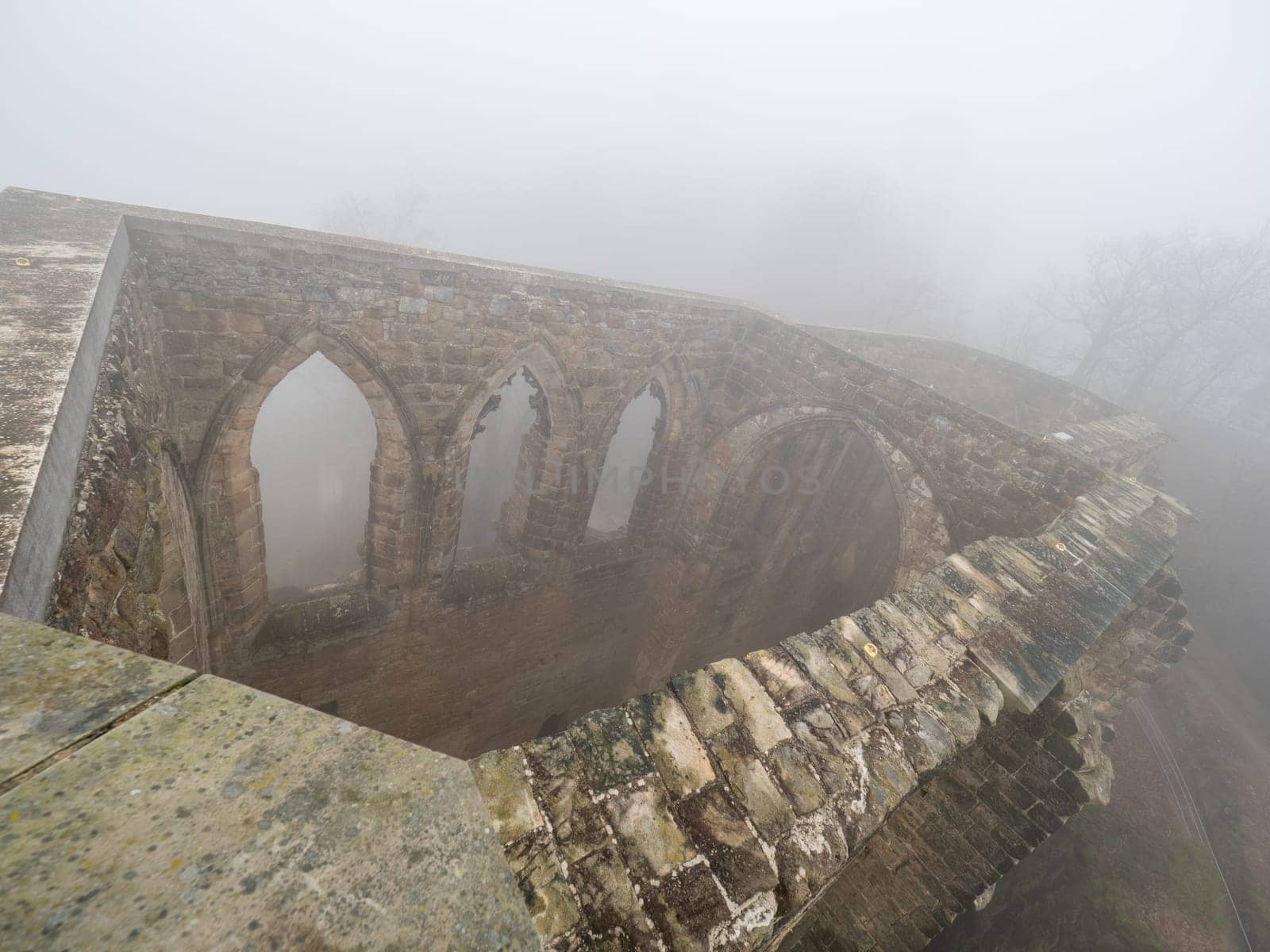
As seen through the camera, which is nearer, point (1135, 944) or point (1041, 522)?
point (1041, 522)

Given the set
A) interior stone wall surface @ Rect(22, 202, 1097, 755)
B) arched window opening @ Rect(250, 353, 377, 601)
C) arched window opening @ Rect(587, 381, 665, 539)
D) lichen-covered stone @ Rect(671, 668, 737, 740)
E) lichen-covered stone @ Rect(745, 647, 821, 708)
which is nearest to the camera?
lichen-covered stone @ Rect(671, 668, 737, 740)

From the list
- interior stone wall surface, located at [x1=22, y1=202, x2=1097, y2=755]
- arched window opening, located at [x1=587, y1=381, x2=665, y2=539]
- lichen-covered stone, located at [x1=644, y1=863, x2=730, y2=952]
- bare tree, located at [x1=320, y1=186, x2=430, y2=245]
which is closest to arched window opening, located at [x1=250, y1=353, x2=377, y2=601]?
interior stone wall surface, located at [x1=22, y1=202, x2=1097, y2=755]

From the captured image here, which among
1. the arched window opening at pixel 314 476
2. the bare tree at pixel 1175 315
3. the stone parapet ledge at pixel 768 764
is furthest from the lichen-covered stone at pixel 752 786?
the bare tree at pixel 1175 315

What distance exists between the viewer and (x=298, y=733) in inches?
41.8

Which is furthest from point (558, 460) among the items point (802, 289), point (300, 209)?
point (300, 209)

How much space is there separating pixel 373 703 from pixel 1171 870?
11.5 metres

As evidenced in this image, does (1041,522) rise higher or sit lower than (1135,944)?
higher

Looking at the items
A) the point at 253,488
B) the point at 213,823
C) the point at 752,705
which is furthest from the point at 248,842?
the point at 253,488

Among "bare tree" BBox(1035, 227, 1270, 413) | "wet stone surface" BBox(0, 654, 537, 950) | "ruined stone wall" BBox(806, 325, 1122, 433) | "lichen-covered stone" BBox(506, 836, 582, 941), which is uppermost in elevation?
"bare tree" BBox(1035, 227, 1270, 413)

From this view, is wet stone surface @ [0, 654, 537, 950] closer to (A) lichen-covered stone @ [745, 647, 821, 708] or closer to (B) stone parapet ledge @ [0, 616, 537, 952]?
(B) stone parapet ledge @ [0, 616, 537, 952]

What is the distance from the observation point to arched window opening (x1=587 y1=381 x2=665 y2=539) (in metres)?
12.5

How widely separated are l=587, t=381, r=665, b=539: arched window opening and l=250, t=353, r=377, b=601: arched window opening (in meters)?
5.37

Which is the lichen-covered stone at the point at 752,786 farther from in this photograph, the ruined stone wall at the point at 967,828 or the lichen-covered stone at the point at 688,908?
the ruined stone wall at the point at 967,828

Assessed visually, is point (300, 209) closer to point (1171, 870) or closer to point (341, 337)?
point (341, 337)
